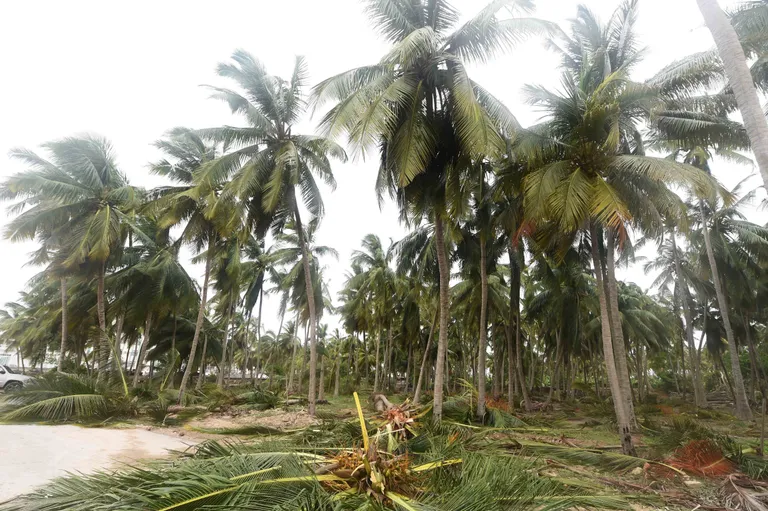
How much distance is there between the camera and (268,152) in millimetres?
14633

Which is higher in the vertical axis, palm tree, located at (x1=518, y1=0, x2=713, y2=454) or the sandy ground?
palm tree, located at (x1=518, y1=0, x2=713, y2=454)

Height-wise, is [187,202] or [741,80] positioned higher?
[187,202]

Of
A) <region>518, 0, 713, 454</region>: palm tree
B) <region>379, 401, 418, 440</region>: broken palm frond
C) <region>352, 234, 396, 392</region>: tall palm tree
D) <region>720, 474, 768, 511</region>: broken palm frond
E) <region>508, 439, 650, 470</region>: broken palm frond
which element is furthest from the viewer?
<region>352, 234, 396, 392</region>: tall palm tree

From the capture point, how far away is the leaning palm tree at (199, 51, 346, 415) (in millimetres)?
13766

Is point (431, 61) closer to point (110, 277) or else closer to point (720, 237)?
point (720, 237)

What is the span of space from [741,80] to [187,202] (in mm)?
17497

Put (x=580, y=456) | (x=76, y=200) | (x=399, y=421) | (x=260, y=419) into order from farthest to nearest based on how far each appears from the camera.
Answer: (x=76, y=200) → (x=260, y=419) → (x=580, y=456) → (x=399, y=421)

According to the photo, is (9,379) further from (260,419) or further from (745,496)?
(745,496)

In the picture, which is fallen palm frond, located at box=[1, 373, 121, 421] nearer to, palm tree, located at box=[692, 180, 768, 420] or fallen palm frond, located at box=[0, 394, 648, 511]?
fallen palm frond, located at box=[0, 394, 648, 511]

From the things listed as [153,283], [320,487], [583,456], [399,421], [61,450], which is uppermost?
[153,283]

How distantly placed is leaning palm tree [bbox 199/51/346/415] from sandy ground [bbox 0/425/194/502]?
21.9 feet

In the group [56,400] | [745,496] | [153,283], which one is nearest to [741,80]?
[745,496]

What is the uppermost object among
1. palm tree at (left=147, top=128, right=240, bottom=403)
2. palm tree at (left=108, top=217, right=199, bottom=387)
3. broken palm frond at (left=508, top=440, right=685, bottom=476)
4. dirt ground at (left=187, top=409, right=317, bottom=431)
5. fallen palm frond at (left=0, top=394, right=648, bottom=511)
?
palm tree at (left=147, top=128, right=240, bottom=403)

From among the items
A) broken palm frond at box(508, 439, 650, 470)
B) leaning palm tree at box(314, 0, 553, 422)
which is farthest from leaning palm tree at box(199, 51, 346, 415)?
broken palm frond at box(508, 439, 650, 470)
